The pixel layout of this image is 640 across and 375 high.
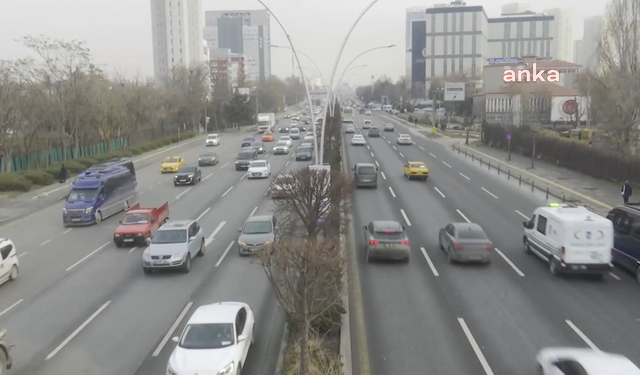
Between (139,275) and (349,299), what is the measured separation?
7.47 meters

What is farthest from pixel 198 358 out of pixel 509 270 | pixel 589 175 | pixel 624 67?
pixel 624 67

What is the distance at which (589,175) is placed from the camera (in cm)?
4300

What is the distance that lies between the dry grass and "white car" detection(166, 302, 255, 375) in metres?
1.00

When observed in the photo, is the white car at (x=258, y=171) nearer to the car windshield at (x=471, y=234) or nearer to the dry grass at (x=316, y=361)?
the car windshield at (x=471, y=234)

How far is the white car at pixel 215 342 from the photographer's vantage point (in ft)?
39.7

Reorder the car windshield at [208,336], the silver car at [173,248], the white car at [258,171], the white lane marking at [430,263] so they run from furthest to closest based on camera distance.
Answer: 1. the white car at [258,171]
2. the silver car at [173,248]
3. the white lane marking at [430,263]
4. the car windshield at [208,336]

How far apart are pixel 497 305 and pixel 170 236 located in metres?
10.9

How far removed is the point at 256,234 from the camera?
23.2 m

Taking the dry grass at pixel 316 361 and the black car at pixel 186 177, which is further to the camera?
the black car at pixel 186 177

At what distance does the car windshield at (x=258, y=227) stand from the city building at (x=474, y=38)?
145 meters

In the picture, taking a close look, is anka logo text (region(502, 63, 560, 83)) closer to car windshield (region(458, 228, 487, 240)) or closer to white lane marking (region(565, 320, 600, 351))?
car windshield (region(458, 228, 487, 240))

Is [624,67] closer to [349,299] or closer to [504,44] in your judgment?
[349,299]

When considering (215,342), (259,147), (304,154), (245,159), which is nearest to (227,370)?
(215,342)

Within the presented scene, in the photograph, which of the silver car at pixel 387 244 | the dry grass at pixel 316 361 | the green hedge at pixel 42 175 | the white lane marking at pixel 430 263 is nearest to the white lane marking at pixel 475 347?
the dry grass at pixel 316 361
